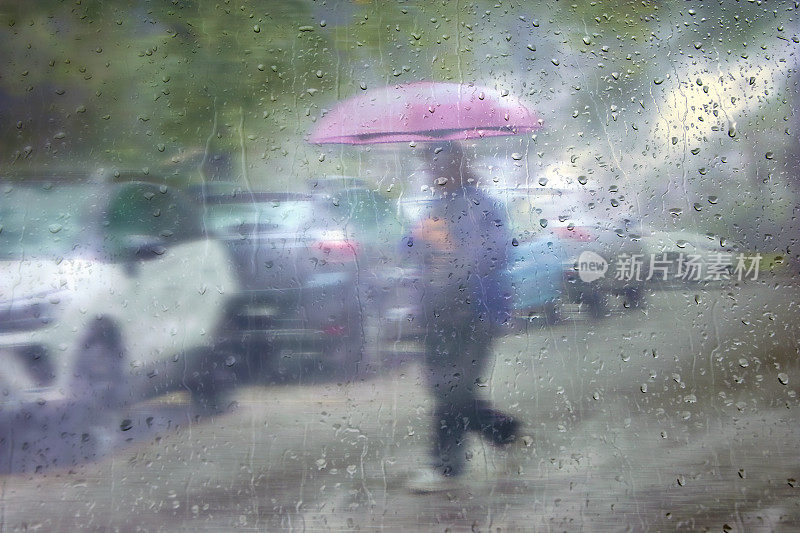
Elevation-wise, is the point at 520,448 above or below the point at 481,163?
below

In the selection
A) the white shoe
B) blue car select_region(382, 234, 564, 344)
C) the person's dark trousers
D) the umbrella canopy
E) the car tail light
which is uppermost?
the umbrella canopy

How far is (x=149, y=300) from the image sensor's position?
1.39 meters

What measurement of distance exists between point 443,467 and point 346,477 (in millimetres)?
288

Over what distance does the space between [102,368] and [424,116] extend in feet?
3.96

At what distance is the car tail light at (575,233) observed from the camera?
1.40m

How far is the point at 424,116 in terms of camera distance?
140 cm

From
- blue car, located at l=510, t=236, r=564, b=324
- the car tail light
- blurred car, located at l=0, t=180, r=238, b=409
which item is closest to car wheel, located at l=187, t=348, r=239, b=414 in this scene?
blurred car, located at l=0, t=180, r=238, b=409

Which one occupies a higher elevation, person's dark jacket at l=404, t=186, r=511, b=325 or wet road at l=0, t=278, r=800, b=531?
person's dark jacket at l=404, t=186, r=511, b=325

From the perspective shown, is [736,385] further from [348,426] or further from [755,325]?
[348,426]

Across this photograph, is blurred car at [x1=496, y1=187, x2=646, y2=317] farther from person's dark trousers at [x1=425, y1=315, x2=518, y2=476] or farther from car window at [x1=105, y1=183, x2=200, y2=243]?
car window at [x1=105, y1=183, x2=200, y2=243]

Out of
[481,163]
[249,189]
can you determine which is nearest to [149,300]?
[249,189]

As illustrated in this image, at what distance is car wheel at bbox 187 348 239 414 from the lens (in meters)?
1.38

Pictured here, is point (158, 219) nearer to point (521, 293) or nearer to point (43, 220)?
point (43, 220)

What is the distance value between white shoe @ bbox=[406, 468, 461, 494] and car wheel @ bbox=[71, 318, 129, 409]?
2.90 ft
